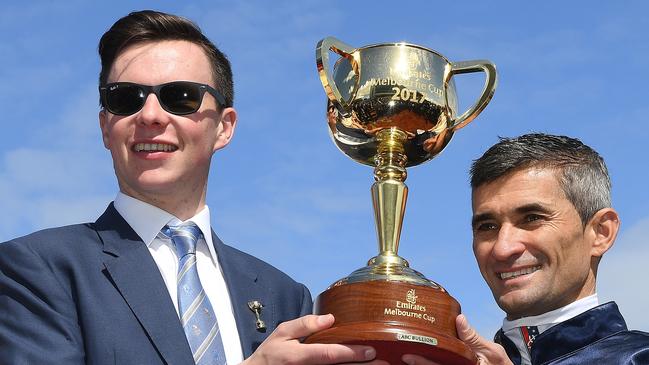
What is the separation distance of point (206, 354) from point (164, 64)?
5.00 feet

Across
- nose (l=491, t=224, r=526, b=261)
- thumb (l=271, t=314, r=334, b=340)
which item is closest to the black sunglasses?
thumb (l=271, t=314, r=334, b=340)

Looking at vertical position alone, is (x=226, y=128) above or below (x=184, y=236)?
above

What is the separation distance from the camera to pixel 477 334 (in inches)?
175

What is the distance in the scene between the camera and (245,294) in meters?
4.70

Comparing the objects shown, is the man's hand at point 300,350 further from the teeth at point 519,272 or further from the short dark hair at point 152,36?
the teeth at point 519,272

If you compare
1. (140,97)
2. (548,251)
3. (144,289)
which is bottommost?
(144,289)

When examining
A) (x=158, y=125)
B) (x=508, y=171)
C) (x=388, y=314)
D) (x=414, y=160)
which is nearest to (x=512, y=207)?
(x=508, y=171)

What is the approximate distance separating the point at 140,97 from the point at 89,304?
42.8 inches

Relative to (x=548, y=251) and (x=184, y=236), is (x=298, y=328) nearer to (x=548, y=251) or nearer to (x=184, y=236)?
(x=184, y=236)

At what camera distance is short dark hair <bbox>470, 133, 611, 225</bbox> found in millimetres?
5957

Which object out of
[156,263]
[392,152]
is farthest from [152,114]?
[392,152]

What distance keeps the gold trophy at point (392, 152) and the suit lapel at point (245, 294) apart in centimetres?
37

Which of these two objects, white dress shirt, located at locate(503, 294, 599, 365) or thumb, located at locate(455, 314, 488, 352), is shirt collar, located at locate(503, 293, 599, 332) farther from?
thumb, located at locate(455, 314, 488, 352)

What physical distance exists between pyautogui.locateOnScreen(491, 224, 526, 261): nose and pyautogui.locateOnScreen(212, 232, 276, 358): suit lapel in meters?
1.58
